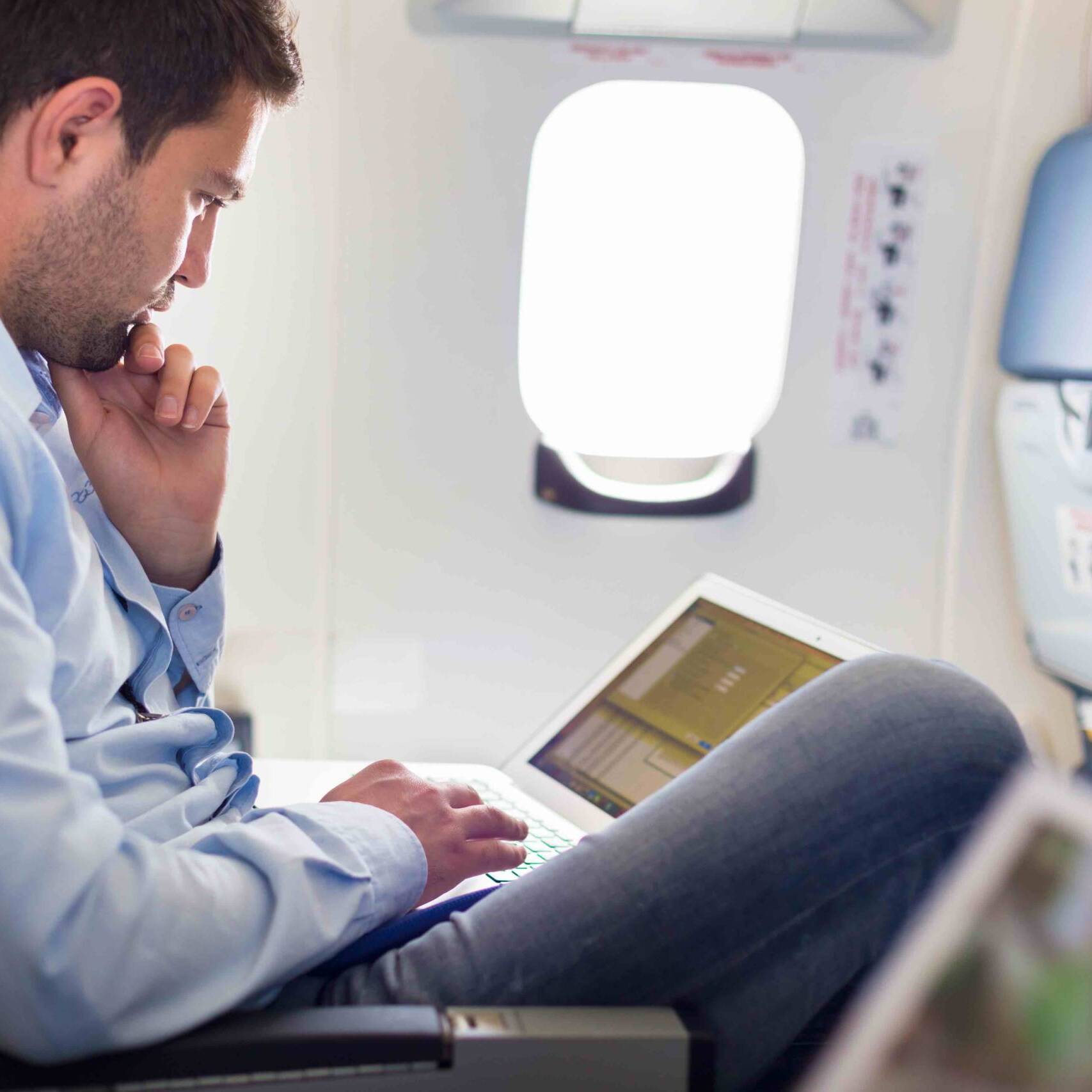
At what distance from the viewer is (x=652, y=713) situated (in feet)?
5.76

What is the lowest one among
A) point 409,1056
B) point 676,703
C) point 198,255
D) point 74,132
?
point 676,703

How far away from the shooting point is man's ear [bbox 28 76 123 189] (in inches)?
41.6

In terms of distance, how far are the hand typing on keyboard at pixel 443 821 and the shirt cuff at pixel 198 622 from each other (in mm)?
280

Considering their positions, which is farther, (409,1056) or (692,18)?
(692,18)

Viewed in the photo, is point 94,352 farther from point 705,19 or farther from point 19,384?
point 705,19

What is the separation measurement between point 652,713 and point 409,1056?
3.23 feet

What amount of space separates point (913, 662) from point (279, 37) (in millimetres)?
928

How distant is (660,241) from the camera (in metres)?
2.20

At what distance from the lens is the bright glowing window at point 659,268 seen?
2.16 meters

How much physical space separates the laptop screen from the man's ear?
104 centimetres

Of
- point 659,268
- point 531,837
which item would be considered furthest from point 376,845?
point 659,268

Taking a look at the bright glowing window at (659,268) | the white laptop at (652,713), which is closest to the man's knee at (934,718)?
the white laptop at (652,713)

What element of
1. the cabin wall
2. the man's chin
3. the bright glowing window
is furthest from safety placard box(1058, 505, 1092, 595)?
the man's chin

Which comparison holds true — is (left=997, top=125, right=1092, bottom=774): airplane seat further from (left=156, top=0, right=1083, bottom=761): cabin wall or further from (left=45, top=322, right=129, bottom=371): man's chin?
(left=45, top=322, right=129, bottom=371): man's chin
